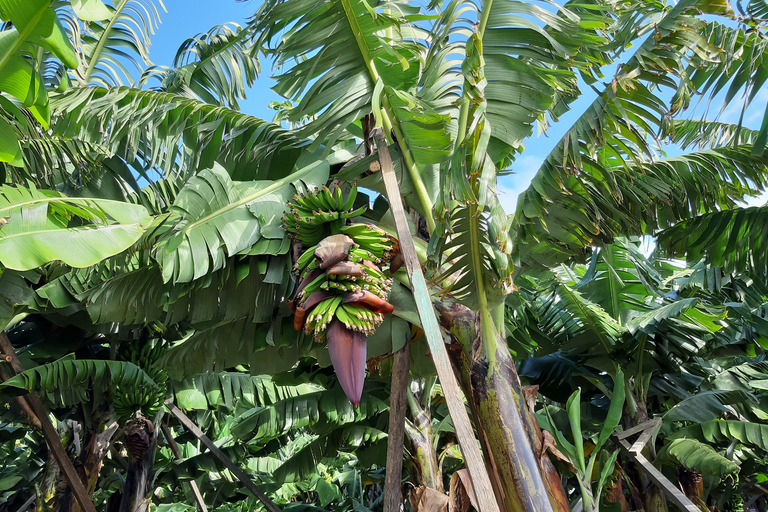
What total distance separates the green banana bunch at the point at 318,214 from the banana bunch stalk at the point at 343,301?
207 mm

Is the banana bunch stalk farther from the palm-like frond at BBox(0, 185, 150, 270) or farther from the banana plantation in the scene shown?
the palm-like frond at BBox(0, 185, 150, 270)

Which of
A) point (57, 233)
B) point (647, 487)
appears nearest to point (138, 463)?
point (57, 233)

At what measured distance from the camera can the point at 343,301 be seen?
7.13 ft

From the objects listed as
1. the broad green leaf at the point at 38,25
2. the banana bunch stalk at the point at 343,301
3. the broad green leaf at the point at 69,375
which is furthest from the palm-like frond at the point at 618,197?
the broad green leaf at the point at 69,375

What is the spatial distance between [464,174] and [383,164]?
33 centimetres

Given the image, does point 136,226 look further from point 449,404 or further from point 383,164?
point 449,404

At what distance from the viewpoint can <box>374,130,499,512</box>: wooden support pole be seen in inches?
57.0

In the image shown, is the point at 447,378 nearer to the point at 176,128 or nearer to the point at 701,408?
the point at 176,128

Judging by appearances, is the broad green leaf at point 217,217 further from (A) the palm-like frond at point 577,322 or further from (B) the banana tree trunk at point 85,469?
(B) the banana tree trunk at point 85,469

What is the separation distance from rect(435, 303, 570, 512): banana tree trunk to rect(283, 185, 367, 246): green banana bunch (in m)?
0.74

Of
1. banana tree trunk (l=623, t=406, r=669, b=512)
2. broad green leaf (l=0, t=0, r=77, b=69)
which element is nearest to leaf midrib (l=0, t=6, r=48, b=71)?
broad green leaf (l=0, t=0, r=77, b=69)

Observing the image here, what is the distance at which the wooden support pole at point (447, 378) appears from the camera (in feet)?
4.75

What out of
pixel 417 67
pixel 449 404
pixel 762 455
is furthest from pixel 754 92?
pixel 762 455

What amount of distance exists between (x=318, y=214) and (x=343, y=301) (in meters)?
0.60
